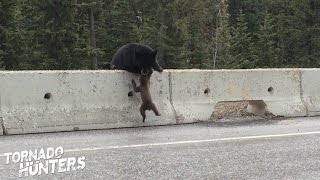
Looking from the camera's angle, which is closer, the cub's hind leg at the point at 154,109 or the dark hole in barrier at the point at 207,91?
the cub's hind leg at the point at 154,109

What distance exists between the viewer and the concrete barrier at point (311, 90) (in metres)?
10.8

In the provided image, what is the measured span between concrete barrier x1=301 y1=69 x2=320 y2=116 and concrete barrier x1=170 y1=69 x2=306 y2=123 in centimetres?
13

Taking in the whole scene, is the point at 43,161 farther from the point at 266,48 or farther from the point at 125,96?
the point at 266,48

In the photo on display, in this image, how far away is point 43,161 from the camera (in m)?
6.03

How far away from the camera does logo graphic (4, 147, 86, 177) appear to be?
5581mm

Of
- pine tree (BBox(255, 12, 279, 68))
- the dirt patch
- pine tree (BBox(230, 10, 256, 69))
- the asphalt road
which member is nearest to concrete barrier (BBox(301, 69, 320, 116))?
the dirt patch

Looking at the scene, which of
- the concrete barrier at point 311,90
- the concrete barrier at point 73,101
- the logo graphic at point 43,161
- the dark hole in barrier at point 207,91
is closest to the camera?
the logo graphic at point 43,161

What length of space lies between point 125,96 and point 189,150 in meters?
2.59

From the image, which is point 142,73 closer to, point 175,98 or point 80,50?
point 175,98

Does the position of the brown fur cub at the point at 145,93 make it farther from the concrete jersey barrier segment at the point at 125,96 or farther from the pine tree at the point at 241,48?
the pine tree at the point at 241,48

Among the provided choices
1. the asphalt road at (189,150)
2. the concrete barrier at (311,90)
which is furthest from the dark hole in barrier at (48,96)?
the concrete barrier at (311,90)

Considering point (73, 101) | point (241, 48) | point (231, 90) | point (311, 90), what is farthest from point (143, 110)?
point (241, 48)

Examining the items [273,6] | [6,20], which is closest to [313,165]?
[6,20]

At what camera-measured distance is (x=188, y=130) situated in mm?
8703
